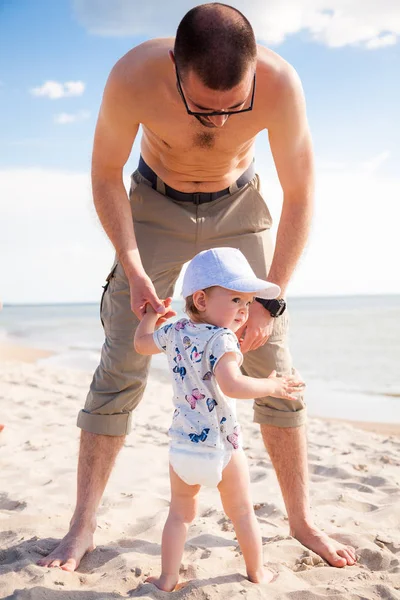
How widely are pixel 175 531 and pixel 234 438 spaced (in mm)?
431

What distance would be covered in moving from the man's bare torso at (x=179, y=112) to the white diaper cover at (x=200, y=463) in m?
1.48

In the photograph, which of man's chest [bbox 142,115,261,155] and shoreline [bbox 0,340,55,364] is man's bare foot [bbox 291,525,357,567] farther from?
shoreline [bbox 0,340,55,364]

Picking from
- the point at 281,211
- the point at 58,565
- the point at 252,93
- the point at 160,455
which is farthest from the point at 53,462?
the point at 252,93

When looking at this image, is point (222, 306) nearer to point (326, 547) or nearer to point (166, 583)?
point (166, 583)

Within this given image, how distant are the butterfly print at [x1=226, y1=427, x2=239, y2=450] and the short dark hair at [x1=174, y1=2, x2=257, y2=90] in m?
1.36

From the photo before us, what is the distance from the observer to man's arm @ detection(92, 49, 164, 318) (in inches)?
124

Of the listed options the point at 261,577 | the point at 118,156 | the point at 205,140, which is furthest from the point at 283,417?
the point at 118,156

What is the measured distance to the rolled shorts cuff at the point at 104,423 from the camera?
129 inches

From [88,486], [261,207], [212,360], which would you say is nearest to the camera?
[212,360]

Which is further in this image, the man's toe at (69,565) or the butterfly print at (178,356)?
the man's toe at (69,565)

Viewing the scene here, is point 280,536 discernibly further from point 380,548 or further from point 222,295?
point 222,295

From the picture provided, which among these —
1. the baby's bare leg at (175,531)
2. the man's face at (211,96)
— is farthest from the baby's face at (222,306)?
the man's face at (211,96)

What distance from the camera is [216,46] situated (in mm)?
2623

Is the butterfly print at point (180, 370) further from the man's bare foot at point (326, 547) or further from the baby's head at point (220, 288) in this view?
the man's bare foot at point (326, 547)
